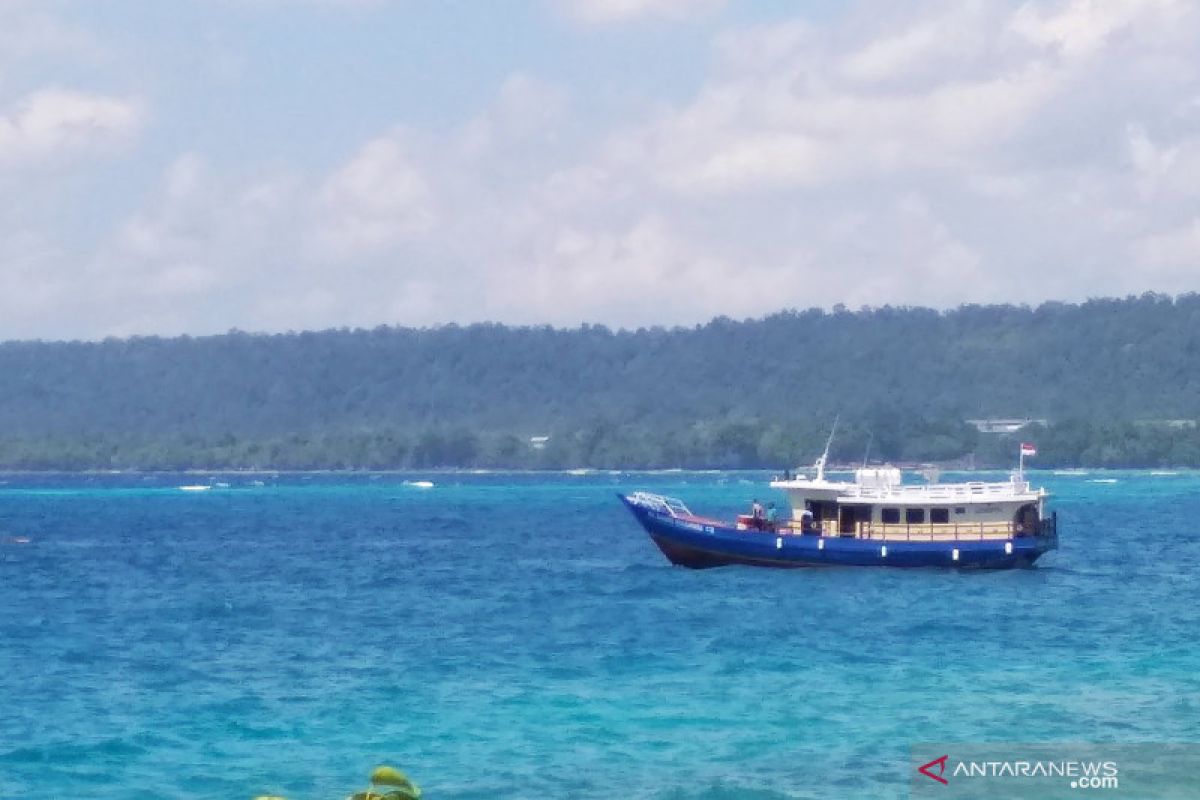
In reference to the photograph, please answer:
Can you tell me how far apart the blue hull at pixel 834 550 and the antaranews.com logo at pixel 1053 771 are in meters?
37.2

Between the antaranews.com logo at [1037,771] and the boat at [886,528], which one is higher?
the boat at [886,528]

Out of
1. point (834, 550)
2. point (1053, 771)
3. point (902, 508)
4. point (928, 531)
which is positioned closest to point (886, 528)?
point (902, 508)

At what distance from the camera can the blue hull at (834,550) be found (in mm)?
73500

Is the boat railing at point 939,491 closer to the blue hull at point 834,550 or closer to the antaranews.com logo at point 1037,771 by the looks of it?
the blue hull at point 834,550

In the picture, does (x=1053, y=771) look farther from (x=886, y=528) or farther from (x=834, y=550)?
(x=886, y=528)

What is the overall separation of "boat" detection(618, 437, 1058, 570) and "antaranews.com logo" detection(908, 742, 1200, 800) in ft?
123

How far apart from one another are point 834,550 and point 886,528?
8.23 feet

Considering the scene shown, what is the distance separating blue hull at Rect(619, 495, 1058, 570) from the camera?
7350 centimetres

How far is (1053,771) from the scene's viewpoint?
110ft

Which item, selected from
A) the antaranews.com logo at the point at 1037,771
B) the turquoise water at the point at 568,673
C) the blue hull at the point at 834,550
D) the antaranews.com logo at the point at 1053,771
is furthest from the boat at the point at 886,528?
the antaranews.com logo at the point at 1037,771

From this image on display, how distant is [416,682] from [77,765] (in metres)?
11.0

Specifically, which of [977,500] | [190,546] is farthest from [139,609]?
[190,546]

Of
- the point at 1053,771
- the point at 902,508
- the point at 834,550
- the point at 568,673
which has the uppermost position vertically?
the point at 902,508

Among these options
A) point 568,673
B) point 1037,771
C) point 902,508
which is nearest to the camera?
point 1037,771
